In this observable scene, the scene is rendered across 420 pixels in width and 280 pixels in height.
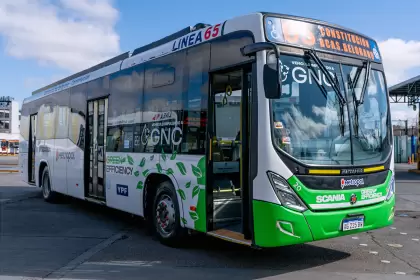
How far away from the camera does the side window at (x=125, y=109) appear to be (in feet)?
25.4

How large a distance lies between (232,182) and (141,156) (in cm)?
177

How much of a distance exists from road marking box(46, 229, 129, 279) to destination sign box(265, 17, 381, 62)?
391cm

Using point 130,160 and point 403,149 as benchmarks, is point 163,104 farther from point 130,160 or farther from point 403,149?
point 403,149

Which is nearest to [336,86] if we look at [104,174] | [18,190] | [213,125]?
[213,125]

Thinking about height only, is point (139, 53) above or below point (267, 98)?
above

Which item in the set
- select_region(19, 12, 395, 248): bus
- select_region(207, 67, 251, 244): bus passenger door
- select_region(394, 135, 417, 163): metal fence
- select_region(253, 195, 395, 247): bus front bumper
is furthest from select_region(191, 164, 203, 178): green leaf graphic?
select_region(394, 135, 417, 163): metal fence

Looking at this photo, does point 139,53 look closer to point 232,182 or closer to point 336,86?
point 232,182

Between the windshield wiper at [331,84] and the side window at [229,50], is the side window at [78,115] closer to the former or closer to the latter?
the side window at [229,50]

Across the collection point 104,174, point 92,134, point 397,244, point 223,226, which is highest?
point 92,134

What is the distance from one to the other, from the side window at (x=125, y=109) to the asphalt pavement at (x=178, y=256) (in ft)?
5.45

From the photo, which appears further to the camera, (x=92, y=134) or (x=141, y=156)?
(x=92, y=134)

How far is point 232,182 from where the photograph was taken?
21.8 ft

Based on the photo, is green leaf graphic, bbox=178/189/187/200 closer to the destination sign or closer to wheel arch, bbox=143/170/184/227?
wheel arch, bbox=143/170/184/227

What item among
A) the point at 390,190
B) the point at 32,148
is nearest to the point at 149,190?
the point at 390,190
